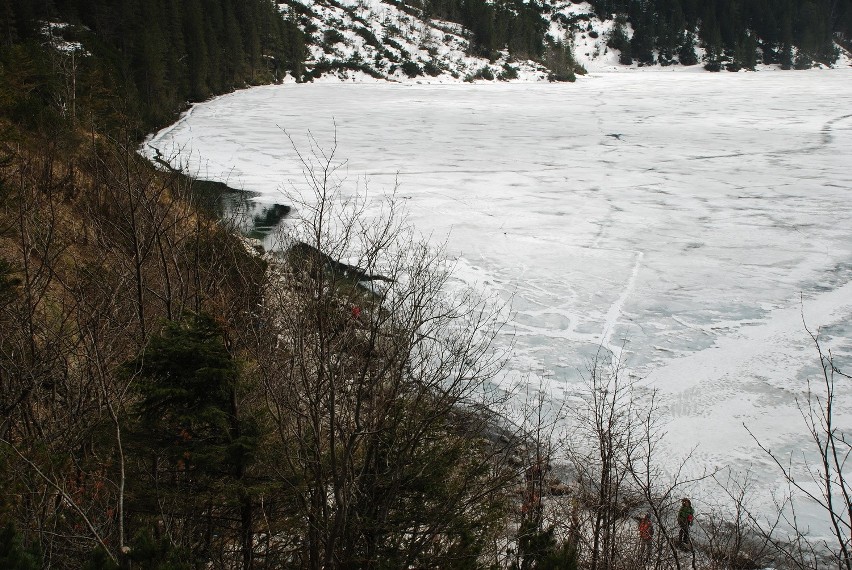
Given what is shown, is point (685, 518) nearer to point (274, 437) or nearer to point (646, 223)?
point (274, 437)

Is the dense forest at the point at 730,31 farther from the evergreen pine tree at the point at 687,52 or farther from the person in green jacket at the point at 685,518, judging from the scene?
the person in green jacket at the point at 685,518

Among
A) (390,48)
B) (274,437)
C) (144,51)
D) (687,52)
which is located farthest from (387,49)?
(274,437)

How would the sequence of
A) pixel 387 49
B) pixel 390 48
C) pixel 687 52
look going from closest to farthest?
pixel 387 49, pixel 390 48, pixel 687 52

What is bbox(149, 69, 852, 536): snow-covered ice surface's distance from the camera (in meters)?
9.98

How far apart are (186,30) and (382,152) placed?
1050 inches

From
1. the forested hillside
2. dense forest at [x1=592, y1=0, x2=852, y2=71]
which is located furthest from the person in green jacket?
dense forest at [x1=592, y1=0, x2=852, y2=71]

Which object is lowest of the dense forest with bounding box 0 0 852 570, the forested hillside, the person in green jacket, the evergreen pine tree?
the person in green jacket

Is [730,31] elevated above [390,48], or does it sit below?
above

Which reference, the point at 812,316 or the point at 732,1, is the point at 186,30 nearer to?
the point at 812,316

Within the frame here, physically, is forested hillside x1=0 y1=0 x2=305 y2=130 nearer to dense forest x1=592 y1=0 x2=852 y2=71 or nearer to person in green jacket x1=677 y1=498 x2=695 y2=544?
person in green jacket x1=677 y1=498 x2=695 y2=544

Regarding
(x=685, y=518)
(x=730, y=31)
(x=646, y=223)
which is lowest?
(x=685, y=518)

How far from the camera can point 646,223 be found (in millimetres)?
17406

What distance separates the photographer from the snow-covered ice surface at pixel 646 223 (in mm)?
9977

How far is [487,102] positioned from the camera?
147 ft
